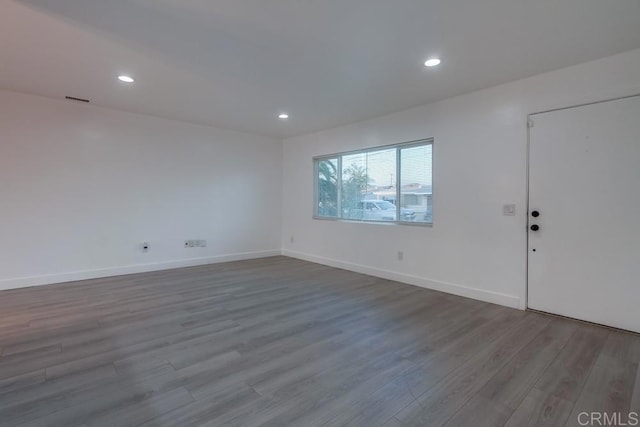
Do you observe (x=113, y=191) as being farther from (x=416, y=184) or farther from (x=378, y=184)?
(x=416, y=184)

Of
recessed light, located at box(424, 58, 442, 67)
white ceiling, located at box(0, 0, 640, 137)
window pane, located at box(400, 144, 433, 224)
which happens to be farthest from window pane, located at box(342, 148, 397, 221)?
recessed light, located at box(424, 58, 442, 67)

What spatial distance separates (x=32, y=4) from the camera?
222cm

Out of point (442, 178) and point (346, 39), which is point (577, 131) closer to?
point (442, 178)

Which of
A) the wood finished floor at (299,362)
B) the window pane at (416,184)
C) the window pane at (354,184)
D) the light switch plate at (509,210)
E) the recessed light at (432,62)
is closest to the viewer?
the wood finished floor at (299,362)

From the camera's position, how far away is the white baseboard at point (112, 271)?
13.7ft

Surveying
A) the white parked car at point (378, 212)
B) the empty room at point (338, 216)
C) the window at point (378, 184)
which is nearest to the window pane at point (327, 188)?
the window at point (378, 184)

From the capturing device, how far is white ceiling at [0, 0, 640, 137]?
88.0 inches

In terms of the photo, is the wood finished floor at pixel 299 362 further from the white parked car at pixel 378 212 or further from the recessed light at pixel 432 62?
the recessed light at pixel 432 62

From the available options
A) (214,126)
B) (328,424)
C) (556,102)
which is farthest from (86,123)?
(556,102)

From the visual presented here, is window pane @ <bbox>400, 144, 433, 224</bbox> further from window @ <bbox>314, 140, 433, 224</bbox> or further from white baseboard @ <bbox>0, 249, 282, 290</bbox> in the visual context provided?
white baseboard @ <bbox>0, 249, 282, 290</bbox>

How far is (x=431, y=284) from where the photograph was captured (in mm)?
4273

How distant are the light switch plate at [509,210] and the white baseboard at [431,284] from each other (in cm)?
94

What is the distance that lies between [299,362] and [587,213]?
3088 mm

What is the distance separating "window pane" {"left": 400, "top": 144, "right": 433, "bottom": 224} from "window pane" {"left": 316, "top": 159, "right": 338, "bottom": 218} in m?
1.54
